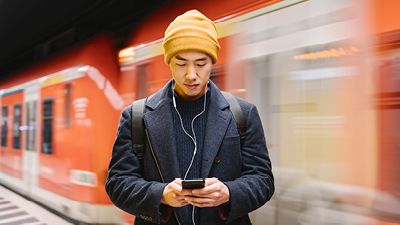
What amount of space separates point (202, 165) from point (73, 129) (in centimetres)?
351

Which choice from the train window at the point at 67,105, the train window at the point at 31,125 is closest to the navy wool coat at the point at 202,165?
the train window at the point at 67,105

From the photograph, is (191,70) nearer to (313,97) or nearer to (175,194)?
(175,194)

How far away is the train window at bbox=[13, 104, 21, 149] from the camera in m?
6.21

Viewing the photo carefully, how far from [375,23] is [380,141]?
445mm

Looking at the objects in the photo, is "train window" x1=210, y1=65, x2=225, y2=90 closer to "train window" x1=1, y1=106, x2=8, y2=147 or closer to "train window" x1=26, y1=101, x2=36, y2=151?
"train window" x1=26, y1=101, x2=36, y2=151

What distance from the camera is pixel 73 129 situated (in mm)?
4461

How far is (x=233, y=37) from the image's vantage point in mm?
2367

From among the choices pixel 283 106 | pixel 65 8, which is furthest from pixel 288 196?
pixel 65 8

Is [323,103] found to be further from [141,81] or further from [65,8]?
[65,8]

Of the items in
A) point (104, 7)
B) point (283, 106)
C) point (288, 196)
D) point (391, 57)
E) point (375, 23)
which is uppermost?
point (104, 7)

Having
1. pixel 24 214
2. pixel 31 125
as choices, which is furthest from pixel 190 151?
pixel 31 125

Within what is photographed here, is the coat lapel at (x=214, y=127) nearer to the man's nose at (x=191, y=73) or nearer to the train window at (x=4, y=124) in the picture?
the man's nose at (x=191, y=73)

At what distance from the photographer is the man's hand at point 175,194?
43.8 inches

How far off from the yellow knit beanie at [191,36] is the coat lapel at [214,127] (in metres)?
0.13
